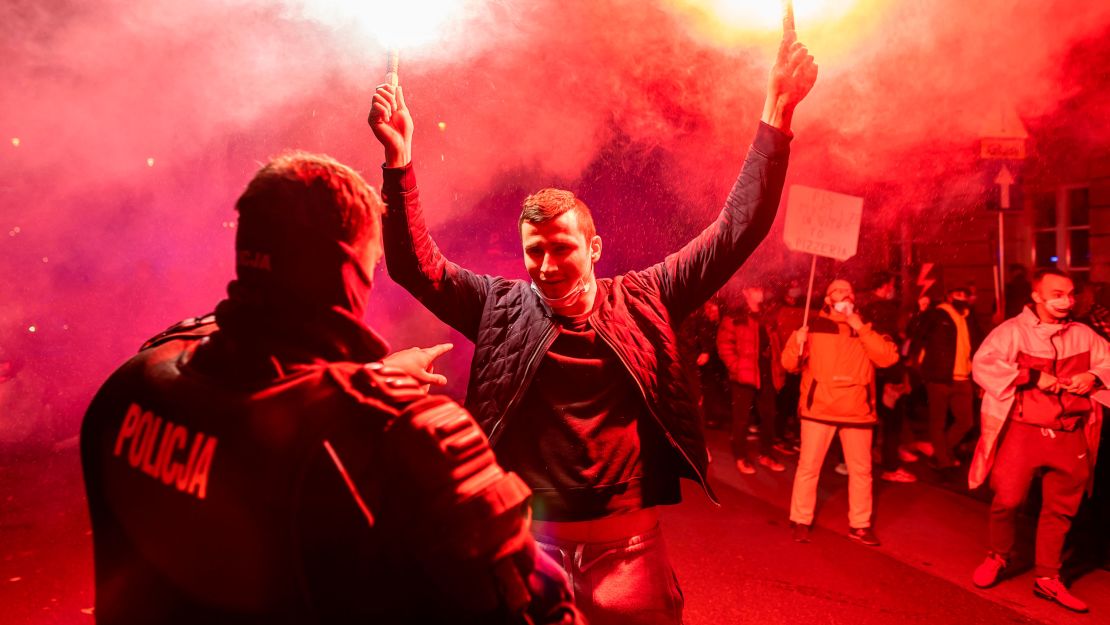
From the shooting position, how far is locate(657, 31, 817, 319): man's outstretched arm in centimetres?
256

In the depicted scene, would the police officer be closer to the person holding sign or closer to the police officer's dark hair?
the police officer's dark hair

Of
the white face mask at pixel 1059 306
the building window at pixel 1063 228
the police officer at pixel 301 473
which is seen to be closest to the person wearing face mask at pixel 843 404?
the white face mask at pixel 1059 306

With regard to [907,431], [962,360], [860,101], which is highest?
[860,101]

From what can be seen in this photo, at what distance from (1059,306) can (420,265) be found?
4352mm

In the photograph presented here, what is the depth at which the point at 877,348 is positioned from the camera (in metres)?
5.96

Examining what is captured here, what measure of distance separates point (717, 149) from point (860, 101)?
7.59ft

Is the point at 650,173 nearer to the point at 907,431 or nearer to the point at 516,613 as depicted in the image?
the point at 907,431

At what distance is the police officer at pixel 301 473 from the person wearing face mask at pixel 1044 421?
4649mm

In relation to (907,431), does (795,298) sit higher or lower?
higher

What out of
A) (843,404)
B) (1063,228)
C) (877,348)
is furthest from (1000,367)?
(1063,228)

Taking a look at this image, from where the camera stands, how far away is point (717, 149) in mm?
8227

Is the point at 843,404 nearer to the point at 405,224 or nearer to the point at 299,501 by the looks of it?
the point at 405,224

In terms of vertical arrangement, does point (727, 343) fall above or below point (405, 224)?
below

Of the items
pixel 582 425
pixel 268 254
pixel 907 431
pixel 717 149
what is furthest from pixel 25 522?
pixel 907 431
